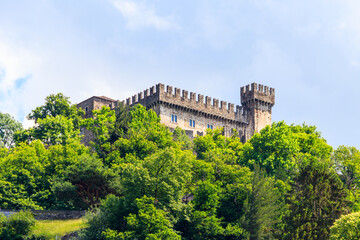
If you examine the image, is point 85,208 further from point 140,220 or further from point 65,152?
point 140,220

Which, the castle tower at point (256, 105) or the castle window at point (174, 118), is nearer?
the castle window at point (174, 118)

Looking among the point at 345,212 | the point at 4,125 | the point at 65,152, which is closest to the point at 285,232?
the point at 345,212

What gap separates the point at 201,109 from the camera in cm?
7012

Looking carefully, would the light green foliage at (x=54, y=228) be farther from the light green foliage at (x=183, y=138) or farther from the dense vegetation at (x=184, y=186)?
the light green foliage at (x=183, y=138)

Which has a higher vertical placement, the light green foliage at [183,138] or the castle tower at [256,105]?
the castle tower at [256,105]

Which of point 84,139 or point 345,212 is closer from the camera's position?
point 345,212

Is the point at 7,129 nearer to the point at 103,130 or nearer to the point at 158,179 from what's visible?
the point at 103,130

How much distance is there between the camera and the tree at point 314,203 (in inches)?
1523

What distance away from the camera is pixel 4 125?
81062 mm

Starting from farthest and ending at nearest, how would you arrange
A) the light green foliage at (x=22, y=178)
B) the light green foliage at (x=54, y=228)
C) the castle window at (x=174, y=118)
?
the castle window at (x=174, y=118) → the light green foliage at (x=22, y=178) → the light green foliage at (x=54, y=228)

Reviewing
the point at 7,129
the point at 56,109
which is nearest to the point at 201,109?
the point at 56,109

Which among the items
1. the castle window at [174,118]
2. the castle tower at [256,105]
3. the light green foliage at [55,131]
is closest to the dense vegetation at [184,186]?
the light green foliage at [55,131]

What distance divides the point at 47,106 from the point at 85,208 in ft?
91.5

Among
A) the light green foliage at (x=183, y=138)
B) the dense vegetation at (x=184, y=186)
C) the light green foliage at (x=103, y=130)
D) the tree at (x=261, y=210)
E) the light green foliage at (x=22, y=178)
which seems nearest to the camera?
the dense vegetation at (x=184, y=186)
